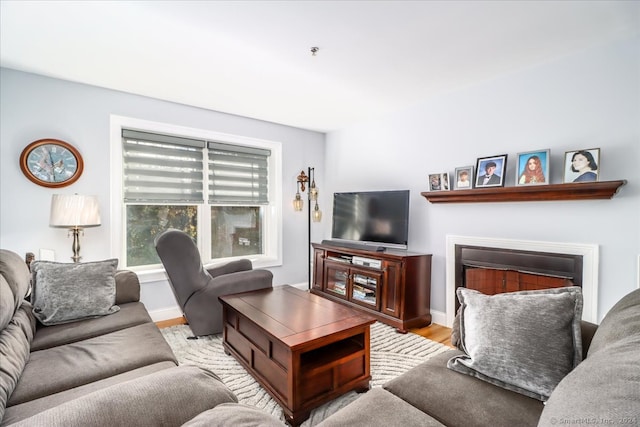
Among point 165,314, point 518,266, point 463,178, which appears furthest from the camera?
point 165,314

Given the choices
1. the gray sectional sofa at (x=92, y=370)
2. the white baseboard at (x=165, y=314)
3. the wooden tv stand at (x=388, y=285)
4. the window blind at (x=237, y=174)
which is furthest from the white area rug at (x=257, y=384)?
the window blind at (x=237, y=174)

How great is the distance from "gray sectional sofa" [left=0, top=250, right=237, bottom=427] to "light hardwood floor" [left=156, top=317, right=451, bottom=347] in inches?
38.8

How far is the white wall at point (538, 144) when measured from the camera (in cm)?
215

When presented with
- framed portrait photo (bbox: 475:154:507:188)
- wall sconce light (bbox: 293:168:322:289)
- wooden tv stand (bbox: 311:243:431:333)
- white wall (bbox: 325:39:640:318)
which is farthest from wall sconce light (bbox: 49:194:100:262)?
framed portrait photo (bbox: 475:154:507:188)

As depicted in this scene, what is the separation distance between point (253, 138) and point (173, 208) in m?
1.33

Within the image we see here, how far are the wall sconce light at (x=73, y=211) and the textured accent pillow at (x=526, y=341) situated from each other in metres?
2.86

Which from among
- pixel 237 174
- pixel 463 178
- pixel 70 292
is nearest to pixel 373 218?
pixel 463 178

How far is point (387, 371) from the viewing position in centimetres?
221

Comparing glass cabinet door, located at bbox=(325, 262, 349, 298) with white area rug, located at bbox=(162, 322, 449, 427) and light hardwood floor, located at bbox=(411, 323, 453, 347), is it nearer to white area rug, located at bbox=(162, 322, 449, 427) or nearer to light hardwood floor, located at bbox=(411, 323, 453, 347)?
white area rug, located at bbox=(162, 322, 449, 427)

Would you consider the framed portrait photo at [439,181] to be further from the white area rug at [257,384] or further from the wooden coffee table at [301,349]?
the wooden coffee table at [301,349]

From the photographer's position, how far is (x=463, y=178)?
295cm

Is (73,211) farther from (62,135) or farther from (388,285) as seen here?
(388,285)

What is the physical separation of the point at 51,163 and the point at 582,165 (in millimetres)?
4431

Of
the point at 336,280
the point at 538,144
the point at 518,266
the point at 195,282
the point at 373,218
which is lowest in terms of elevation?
the point at 336,280
